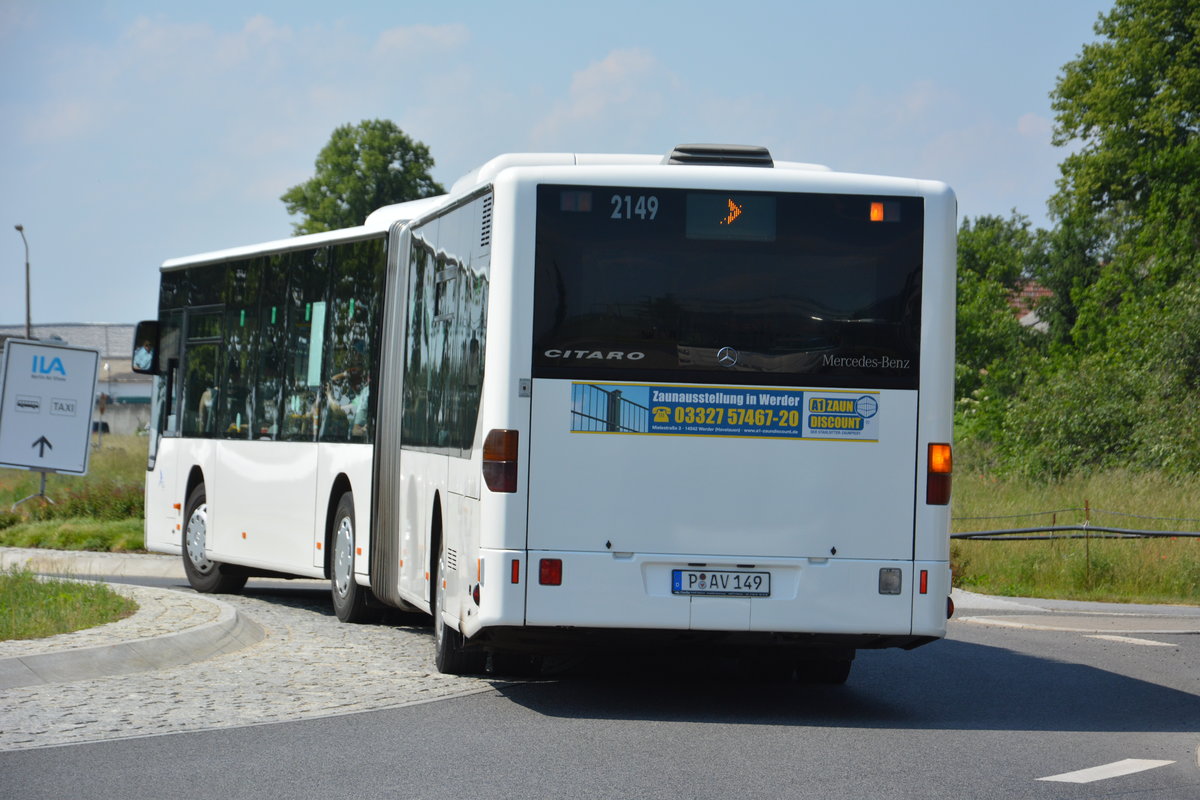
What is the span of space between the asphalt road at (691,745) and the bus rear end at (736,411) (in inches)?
25.8

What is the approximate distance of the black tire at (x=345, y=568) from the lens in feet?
47.9

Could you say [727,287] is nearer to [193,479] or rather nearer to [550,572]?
[550,572]

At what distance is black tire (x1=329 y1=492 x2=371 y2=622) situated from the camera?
14594mm

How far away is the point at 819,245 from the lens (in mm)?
10086

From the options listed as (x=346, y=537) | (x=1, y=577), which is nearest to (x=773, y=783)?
(x=346, y=537)

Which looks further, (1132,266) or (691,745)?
(1132,266)

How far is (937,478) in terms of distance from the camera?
10062 millimetres

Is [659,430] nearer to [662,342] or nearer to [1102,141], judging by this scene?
[662,342]

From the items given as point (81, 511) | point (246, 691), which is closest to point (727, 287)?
point (246, 691)

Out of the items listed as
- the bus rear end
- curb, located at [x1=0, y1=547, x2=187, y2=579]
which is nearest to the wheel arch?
curb, located at [x1=0, y1=547, x2=187, y2=579]

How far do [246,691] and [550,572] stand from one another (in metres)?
2.11

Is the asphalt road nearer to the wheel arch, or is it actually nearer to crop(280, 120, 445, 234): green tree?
the wheel arch

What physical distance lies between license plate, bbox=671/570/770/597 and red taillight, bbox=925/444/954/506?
3.52ft

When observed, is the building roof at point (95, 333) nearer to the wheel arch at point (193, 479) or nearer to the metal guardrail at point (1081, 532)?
the metal guardrail at point (1081, 532)
